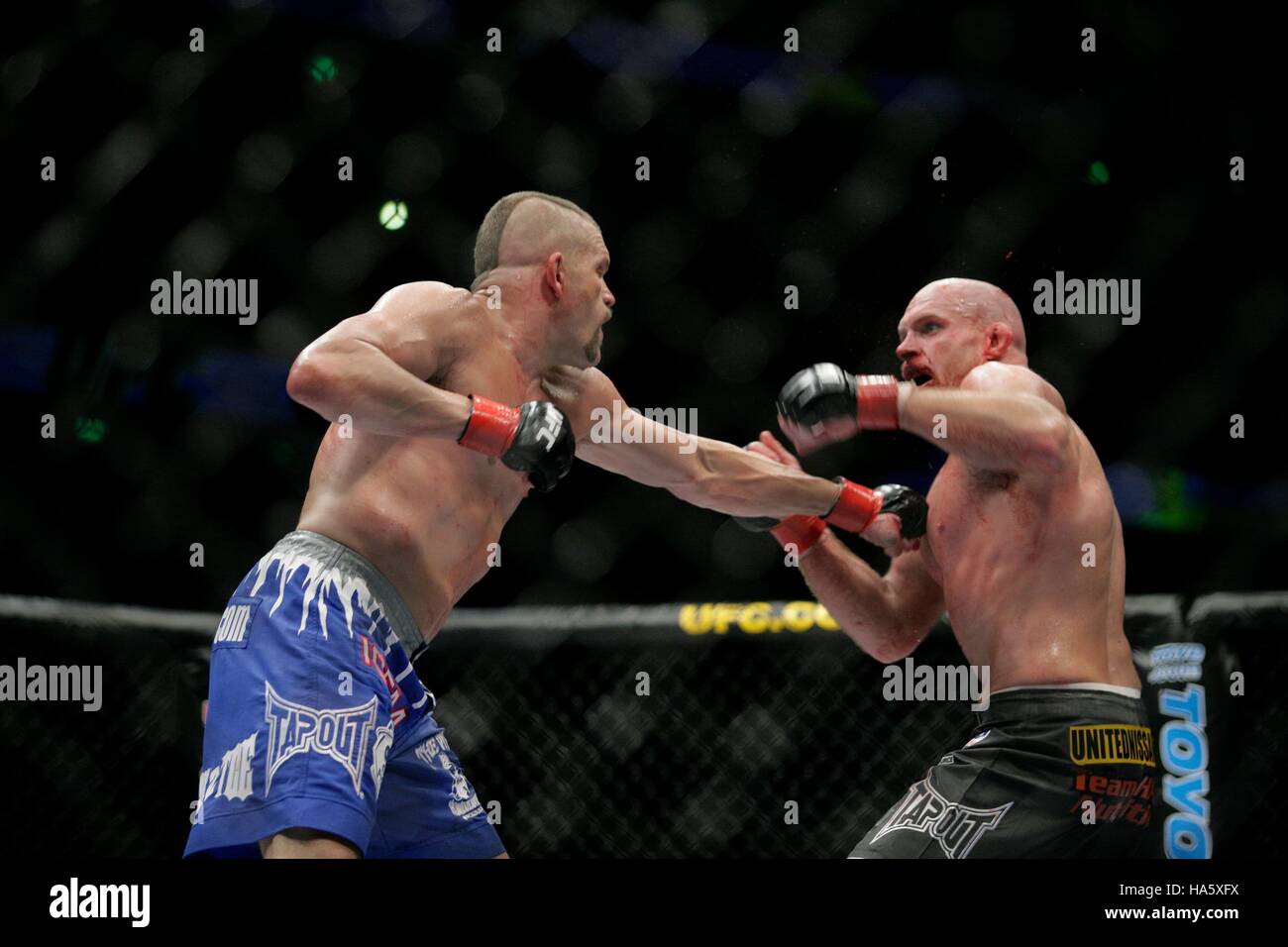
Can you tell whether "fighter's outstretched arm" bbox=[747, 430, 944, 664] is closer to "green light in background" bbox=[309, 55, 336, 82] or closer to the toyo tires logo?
the toyo tires logo

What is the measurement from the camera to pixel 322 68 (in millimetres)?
3342

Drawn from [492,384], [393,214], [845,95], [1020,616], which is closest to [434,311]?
[492,384]

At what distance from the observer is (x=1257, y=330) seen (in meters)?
3.60

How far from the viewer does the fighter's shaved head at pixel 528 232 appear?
88.7 inches

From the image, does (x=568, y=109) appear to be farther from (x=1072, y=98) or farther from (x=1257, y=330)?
(x=1257, y=330)

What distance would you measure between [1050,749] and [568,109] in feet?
7.68

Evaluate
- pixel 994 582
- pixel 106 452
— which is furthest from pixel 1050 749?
pixel 106 452

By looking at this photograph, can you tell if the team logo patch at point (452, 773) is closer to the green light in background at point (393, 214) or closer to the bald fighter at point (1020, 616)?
the bald fighter at point (1020, 616)

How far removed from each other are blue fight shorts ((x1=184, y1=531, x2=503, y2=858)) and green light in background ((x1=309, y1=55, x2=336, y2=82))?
182cm

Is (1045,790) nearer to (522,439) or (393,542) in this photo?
(522,439)

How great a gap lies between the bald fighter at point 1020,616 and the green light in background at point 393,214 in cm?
162

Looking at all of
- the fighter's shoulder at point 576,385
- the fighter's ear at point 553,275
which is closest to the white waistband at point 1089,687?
the fighter's shoulder at point 576,385

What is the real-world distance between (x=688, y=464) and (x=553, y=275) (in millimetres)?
461
